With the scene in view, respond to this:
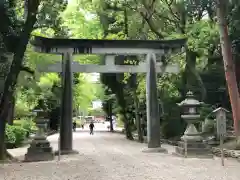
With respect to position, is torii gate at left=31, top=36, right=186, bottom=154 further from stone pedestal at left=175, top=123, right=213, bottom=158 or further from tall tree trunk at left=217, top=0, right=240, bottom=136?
tall tree trunk at left=217, top=0, right=240, bottom=136

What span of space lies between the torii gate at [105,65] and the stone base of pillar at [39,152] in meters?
1.18

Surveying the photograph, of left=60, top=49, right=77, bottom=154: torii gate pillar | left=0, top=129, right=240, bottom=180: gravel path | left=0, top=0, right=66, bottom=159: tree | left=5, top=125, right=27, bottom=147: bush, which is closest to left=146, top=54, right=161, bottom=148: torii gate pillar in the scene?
left=60, top=49, right=77, bottom=154: torii gate pillar

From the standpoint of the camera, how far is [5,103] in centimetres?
1334

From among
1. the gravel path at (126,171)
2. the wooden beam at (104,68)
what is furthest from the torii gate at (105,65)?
the gravel path at (126,171)

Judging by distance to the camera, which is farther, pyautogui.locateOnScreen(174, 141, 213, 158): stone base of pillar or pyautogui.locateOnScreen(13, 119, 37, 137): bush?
pyautogui.locateOnScreen(13, 119, 37, 137): bush

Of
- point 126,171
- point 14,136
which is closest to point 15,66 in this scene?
point 126,171

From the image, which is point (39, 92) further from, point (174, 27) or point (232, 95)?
point (232, 95)

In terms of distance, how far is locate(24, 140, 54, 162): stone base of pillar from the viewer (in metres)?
14.3

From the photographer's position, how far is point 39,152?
47.5 feet

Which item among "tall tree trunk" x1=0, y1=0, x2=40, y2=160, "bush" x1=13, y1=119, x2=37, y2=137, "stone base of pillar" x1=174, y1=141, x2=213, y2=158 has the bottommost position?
"stone base of pillar" x1=174, y1=141, x2=213, y2=158

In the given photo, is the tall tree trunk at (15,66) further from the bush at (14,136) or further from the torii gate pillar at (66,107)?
the bush at (14,136)

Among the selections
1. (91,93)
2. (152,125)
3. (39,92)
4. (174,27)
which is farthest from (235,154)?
(91,93)

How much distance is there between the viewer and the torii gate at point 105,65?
16.2 m

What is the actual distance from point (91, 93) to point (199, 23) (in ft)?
105
